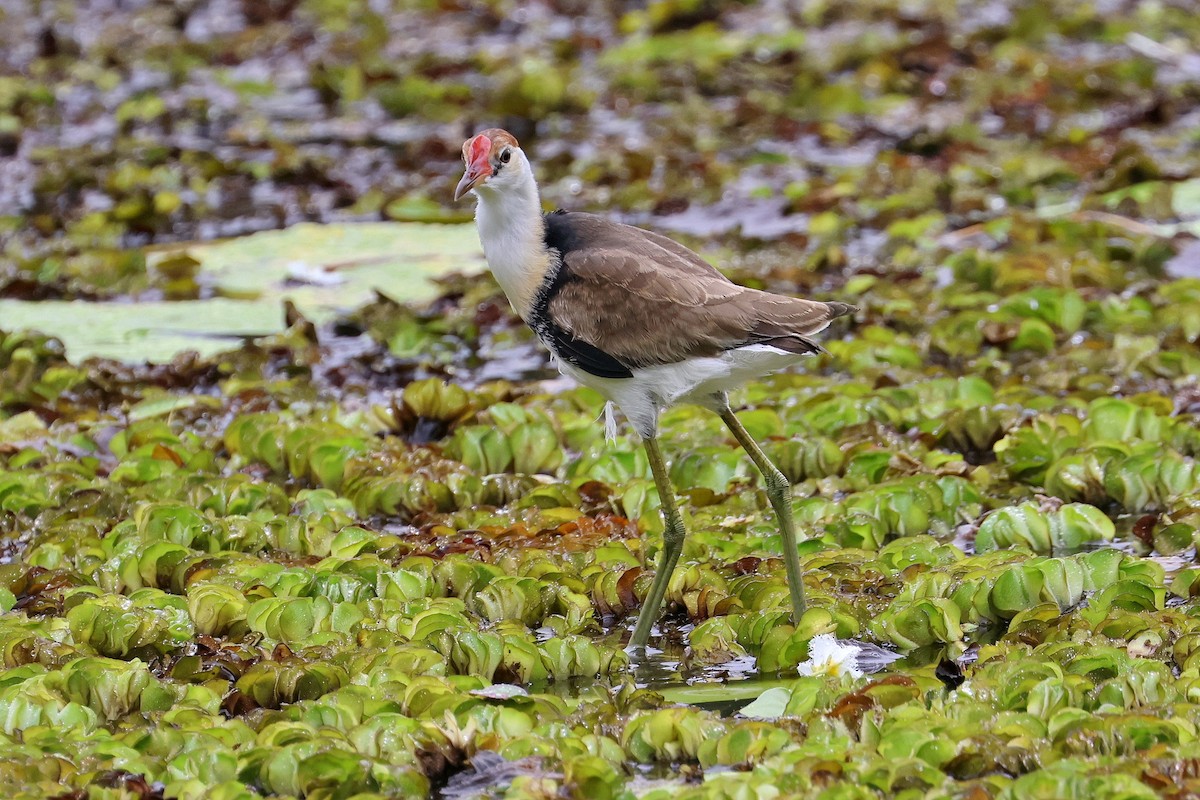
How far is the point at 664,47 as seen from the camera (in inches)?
550

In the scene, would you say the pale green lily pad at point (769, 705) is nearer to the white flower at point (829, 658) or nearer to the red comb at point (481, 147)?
the white flower at point (829, 658)

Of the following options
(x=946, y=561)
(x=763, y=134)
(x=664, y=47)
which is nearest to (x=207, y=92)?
(x=664, y=47)

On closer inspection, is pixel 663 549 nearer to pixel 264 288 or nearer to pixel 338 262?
pixel 264 288

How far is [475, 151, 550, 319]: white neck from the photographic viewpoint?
4688 millimetres

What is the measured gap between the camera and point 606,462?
603 cm

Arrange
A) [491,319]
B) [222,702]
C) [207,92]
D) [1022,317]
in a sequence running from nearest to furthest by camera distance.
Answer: [222,702]
[1022,317]
[491,319]
[207,92]

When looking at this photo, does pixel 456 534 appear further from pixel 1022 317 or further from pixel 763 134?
pixel 763 134

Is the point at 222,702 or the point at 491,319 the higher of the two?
the point at 222,702

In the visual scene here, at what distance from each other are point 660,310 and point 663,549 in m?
0.70

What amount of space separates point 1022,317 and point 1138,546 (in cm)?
228

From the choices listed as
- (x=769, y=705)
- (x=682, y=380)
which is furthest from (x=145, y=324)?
(x=769, y=705)

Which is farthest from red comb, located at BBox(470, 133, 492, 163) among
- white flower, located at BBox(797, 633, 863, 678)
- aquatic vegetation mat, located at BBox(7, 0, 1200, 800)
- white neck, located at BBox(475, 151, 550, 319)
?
white flower, located at BBox(797, 633, 863, 678)

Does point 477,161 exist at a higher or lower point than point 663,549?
higher

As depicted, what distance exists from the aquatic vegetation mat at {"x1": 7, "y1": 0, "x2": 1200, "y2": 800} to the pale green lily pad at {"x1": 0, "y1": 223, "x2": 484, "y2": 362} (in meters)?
0.04
